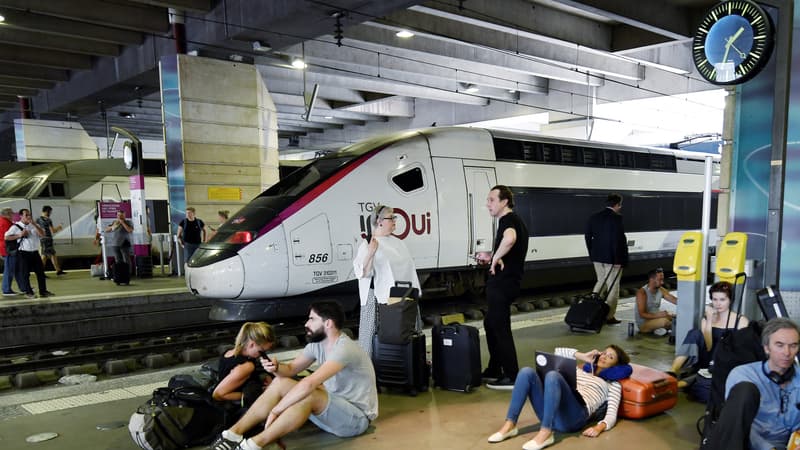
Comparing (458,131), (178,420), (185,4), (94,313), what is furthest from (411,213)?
(185,4)

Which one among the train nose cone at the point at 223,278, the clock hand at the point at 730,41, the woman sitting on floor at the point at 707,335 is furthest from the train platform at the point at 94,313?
the clock hand at the point at 730,41

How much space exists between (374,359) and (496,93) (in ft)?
64.9

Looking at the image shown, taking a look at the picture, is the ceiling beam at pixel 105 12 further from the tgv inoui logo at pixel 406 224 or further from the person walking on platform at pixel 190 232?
the tgv inoui logo at pixel 406 224

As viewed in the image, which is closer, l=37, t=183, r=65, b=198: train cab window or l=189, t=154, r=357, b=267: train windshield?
l=189, t=154, r=357, b=267: train windshield

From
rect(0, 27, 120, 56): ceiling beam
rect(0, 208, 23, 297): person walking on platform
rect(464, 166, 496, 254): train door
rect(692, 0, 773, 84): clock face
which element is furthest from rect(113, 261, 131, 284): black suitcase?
rect(692, 0, 773, 84): clock face

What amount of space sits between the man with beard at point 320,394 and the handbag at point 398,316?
0.86m

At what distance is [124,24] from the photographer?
12.6 meters

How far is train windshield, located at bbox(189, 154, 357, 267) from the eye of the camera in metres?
7.47

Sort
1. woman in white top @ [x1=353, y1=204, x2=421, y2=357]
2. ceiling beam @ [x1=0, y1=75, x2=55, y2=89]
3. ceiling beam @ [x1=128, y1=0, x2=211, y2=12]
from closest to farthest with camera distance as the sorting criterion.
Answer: woman in white top @ [x1=353, y1=204, x2=421, y2=357] → ceiling beam @ [x1=128, y1=0, x2=211, y2=12] → ceiling beam @ [x1=0, y1=75, x2=55, y2=89]

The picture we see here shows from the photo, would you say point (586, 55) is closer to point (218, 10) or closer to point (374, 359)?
point (218, 10)

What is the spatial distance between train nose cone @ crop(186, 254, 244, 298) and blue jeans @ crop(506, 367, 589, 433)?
433 centimetres

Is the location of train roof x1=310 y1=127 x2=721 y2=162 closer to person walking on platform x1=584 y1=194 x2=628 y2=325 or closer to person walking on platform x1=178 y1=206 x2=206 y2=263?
person walking on platform x1=584 y1=194 x2=628 y2=325

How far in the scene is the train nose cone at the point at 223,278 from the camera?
24.2 ft

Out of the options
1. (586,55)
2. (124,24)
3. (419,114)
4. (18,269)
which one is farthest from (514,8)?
(419,114)
